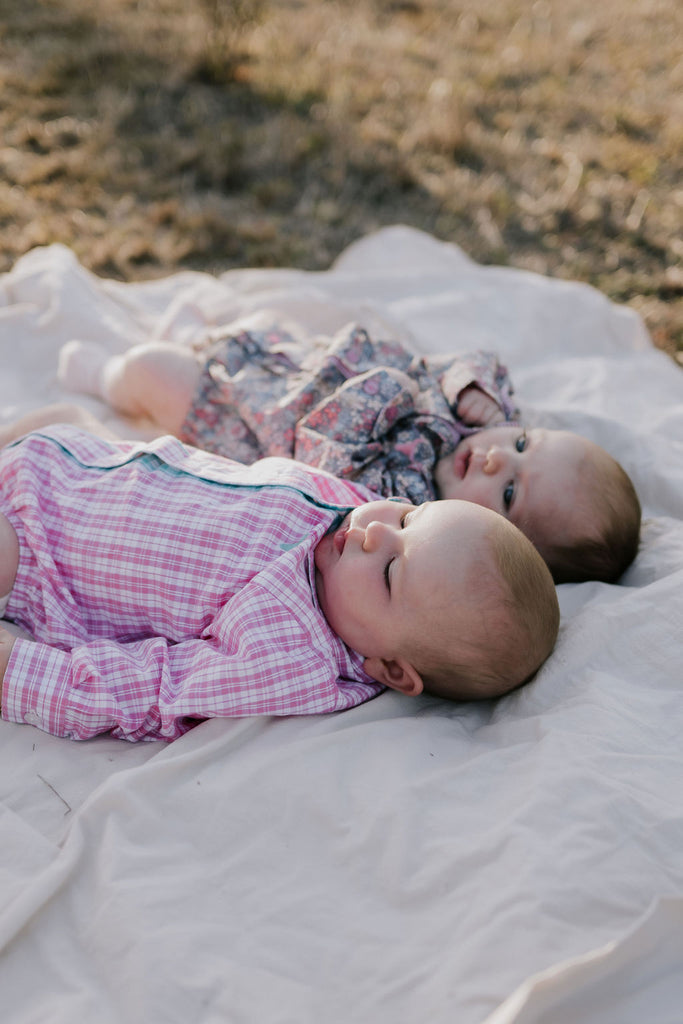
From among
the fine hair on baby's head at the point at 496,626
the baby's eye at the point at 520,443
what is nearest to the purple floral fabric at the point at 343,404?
the baby's eye at the point at 520,443

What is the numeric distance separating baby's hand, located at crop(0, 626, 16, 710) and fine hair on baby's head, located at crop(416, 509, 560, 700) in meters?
0.85

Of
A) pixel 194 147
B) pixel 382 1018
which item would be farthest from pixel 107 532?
pixel 194 147

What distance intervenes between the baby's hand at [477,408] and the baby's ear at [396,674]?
0.94m

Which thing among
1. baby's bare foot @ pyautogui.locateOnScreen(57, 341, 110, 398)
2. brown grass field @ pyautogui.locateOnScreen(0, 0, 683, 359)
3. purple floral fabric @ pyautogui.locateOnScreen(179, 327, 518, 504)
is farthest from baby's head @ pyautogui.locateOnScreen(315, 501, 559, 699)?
brown grass field @ pyautogui.locateOnScreen(0, 0, 683, 359)

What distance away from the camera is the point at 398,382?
251 cm

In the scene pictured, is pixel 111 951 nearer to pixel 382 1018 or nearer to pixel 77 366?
pixel 382 1018

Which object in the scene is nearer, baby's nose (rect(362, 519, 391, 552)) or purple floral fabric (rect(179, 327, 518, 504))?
baby's nose (rect(362, 519, 391, 552))

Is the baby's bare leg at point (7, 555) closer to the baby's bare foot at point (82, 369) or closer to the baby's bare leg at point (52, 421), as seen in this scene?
the baby's bare leg at point (52, 421)

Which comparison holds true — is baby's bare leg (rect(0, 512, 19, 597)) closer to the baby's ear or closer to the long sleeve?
the long sleeve

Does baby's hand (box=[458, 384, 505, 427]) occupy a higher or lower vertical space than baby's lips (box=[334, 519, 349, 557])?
higher

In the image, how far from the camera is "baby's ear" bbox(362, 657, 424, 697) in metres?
1.88

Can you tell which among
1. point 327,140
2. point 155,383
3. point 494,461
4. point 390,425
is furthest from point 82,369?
point 327,140

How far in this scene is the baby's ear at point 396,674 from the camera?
1877mm

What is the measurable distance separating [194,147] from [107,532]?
3094 millimetres
